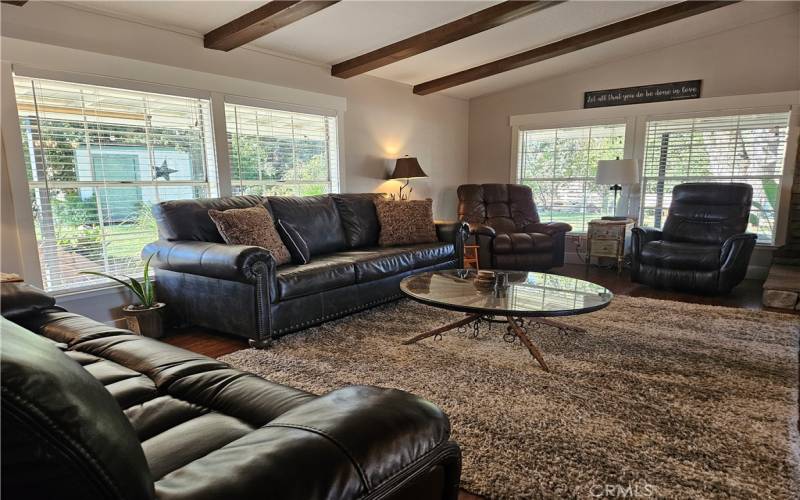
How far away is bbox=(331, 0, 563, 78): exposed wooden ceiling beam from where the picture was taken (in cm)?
360

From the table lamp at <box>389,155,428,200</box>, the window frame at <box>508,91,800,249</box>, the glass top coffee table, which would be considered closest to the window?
the table lamp at <box>389,155,428,200</box>

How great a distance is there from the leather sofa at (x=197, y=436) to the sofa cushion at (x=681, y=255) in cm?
405

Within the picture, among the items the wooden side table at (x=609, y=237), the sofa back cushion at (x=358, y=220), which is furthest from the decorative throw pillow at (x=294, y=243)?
the wooden side table at (x=609, y=237)

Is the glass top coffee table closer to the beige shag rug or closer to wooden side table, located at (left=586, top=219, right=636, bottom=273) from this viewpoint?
the beige shag rug

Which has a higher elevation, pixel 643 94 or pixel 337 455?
pixel 643 94

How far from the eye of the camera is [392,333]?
10.3 feet

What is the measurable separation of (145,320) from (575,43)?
15.3ft

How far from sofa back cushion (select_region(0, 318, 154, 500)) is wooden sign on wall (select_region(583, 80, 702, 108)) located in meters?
6.15

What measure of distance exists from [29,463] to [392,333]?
2.70 meters

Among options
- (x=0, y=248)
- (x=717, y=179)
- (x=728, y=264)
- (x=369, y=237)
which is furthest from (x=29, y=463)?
(x=717, y=179)

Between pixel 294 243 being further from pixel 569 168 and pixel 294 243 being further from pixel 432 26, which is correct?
pixel 569 168

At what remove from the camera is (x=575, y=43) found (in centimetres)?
472

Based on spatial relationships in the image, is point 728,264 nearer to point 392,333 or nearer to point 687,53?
point 687,53

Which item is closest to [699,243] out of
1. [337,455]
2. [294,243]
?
[294,243]
